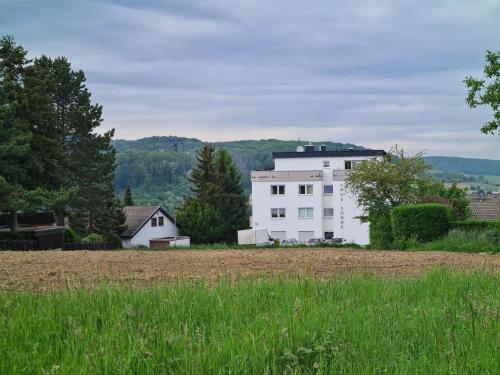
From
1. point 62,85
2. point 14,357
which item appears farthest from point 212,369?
point 62,85

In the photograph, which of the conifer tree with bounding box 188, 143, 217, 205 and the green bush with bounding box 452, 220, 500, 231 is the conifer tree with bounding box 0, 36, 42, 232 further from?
the conifer tree with bounding box 188, 143, 217, 205

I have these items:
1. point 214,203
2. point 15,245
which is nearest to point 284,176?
point 214,203

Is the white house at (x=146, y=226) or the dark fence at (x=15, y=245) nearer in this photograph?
the dark fence at (x=15, y=245)

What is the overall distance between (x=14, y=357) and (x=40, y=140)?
38.8 metres

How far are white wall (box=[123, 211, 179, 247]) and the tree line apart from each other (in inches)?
241

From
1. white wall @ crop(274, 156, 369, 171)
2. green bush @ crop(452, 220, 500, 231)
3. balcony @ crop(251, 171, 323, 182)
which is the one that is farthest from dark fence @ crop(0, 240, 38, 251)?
white wall @ crop(274, 156, 369, 171)

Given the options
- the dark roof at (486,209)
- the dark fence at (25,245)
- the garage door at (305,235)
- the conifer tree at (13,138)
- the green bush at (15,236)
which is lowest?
the garage door at (305,235)

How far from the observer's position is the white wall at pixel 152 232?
70.6 m

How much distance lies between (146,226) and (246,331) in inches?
2689

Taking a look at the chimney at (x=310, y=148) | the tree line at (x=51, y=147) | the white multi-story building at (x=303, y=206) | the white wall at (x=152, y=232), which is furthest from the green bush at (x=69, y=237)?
the chimney at (x=310, y=148)

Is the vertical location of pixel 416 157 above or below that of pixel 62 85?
below

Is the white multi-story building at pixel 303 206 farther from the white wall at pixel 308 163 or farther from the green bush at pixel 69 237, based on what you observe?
the green bush at pixel 69 237

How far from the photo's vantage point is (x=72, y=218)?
60875 mm

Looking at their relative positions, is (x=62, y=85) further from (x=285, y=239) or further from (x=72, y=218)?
(x=285, y=239)
